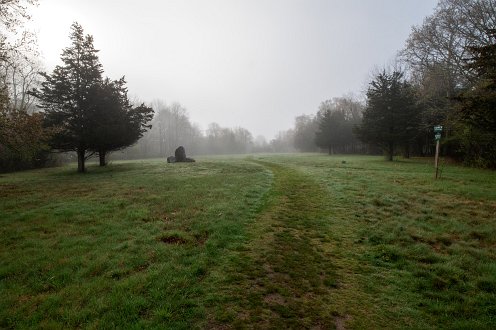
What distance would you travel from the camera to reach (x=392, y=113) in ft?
116

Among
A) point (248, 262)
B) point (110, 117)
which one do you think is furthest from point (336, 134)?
point (248, 262)

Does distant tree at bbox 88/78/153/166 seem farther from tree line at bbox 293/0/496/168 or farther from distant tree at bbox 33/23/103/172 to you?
tree line at bbox 293/0/496/168

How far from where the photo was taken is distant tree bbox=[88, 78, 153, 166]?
2619 cm

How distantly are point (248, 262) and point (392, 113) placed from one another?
3511 centimetres

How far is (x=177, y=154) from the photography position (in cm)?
3547

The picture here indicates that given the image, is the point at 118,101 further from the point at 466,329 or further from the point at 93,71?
the point at 466,329

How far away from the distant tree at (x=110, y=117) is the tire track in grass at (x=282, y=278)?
2132 cm

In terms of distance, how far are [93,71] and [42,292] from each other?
27.0 meters

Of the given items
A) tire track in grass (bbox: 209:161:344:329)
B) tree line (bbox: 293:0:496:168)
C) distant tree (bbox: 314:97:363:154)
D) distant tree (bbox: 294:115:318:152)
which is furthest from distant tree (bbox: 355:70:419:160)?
distant tree (bbox: 294:115:318:152)

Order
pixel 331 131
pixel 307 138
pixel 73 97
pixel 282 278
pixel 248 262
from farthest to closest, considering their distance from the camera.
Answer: pixel 307 138 → pixel 331 131 → pixel 73 97 → pixel 248 262 → pixel 282 278

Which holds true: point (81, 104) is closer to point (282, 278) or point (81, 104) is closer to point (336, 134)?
point (282, 278)

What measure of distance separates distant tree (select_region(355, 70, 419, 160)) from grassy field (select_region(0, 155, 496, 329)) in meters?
23.9

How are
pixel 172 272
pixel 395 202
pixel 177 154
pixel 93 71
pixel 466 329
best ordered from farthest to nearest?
pixel 177 154, pixel 93 71, pixel 395 202, pixel 172 272, pixel 466 329

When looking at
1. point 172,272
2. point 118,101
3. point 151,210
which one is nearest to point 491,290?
point 172,272
